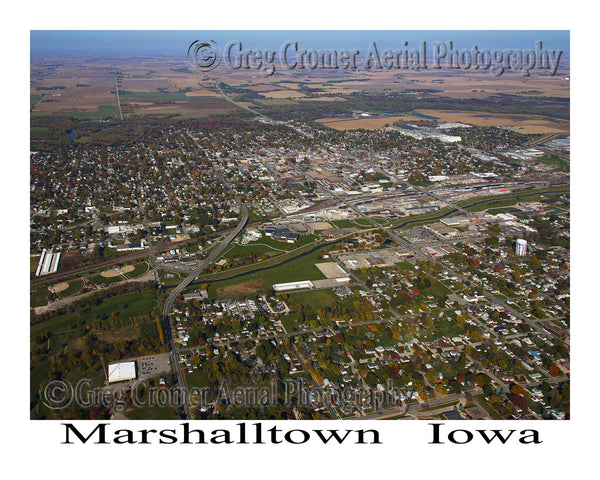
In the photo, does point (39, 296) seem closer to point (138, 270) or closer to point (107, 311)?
point (107, 311)

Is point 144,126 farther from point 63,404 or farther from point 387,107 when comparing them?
point 63,404

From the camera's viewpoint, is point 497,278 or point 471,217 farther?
point 471,217

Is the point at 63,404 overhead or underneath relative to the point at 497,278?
underneath

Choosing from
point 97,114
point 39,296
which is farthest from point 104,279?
point 97,114

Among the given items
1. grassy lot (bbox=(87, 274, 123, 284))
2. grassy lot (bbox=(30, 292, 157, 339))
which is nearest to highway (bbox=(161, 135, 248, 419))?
grassy lot (bbox=(30, 292, 157, 339))

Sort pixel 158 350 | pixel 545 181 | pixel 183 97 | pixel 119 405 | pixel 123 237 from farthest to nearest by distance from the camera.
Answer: pixel 183 97 → pixel 545 181 → pixel 123 237 → pixel 158 350 → pixel 119 405

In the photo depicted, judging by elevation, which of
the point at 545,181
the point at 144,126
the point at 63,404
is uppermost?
the point at 144,126
